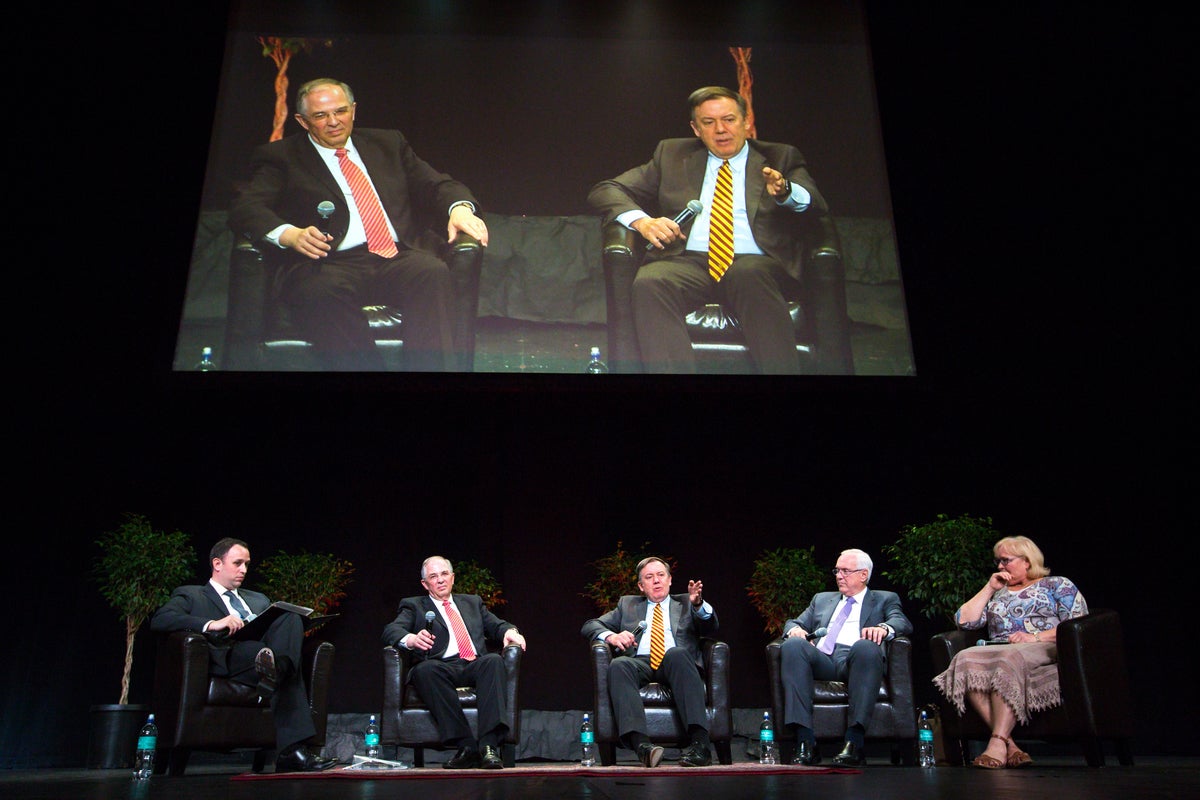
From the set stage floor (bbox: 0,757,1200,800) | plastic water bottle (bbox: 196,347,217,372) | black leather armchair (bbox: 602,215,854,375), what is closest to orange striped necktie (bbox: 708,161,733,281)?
black leather armchair (bbox: 602,215,854,375)

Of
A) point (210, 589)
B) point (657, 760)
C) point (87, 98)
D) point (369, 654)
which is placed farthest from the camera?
point (87, 98)

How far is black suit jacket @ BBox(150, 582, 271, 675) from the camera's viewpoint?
405cm

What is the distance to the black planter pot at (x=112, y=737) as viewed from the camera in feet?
16.0

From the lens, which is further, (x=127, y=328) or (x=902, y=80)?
(x=902, y=80)

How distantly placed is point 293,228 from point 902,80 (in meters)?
3.82

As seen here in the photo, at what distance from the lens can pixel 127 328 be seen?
236 inches

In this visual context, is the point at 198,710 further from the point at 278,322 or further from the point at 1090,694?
the point at 1090,694

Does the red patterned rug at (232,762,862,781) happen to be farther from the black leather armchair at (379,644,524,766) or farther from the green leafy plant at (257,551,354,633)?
the green leafy plant at (257,551,354,633)

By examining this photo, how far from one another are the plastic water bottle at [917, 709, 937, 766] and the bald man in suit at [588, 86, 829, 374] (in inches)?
80.9

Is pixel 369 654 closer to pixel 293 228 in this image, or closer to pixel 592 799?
pixel 293 228

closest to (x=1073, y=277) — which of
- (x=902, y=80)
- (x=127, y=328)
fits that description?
(x=902, y=80)

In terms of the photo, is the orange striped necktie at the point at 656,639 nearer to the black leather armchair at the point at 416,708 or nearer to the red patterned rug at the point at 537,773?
the black leather armchair at the point at 416,708

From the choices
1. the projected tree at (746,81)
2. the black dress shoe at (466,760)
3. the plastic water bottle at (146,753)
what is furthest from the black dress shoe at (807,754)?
the projected tree at (746,81)

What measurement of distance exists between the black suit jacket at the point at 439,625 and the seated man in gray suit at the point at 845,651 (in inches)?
49.3
